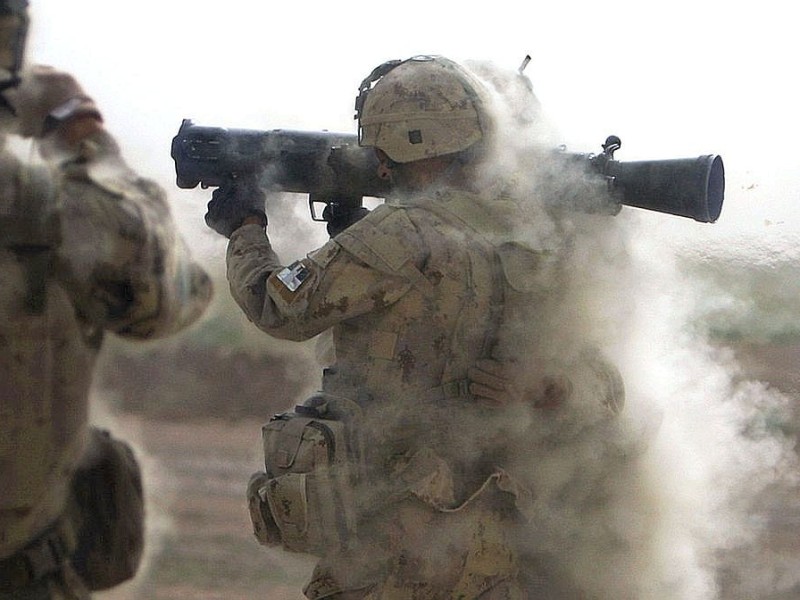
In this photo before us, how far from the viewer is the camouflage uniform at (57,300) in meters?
2.54

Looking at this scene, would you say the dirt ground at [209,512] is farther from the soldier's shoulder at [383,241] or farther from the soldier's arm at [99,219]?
the soldier's shoulder at [383,241]

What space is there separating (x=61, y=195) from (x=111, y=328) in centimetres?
31

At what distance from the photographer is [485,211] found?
13.5ft

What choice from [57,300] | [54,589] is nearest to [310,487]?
[54,589]

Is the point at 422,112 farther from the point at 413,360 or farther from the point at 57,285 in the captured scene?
the point at 57,285

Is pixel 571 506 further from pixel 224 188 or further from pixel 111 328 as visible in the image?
pixel 111 328

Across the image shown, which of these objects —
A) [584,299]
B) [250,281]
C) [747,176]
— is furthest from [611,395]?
[747,176]

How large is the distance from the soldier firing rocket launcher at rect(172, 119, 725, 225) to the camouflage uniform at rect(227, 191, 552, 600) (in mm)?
301

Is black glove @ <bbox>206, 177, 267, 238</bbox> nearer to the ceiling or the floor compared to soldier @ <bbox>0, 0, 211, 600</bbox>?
nearer to the ceiling

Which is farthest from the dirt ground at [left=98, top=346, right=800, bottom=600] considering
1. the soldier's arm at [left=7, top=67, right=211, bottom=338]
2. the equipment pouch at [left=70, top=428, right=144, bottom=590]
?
the soldier's arm at [left=7, top=67, right=211, bottom=338]

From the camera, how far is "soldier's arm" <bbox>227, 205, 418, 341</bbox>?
153 inches

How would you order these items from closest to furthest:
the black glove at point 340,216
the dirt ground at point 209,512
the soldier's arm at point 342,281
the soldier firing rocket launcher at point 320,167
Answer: the dirt ground at point 209,512 → the soldier's arm at point 342,281 → the soldier firing rocket launcher at point 320,167 → the black glove at point 340,216

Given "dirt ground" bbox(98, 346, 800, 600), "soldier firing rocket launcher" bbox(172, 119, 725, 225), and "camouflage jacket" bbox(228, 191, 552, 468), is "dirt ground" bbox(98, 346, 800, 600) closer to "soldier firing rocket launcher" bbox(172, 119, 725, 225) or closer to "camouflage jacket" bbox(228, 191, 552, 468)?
"camouflage jacket" bbox(228, 191, 552, 468)

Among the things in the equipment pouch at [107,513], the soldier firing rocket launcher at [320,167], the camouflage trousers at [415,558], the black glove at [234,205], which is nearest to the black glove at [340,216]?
the soldier firing rocket launcher at [320,167]
